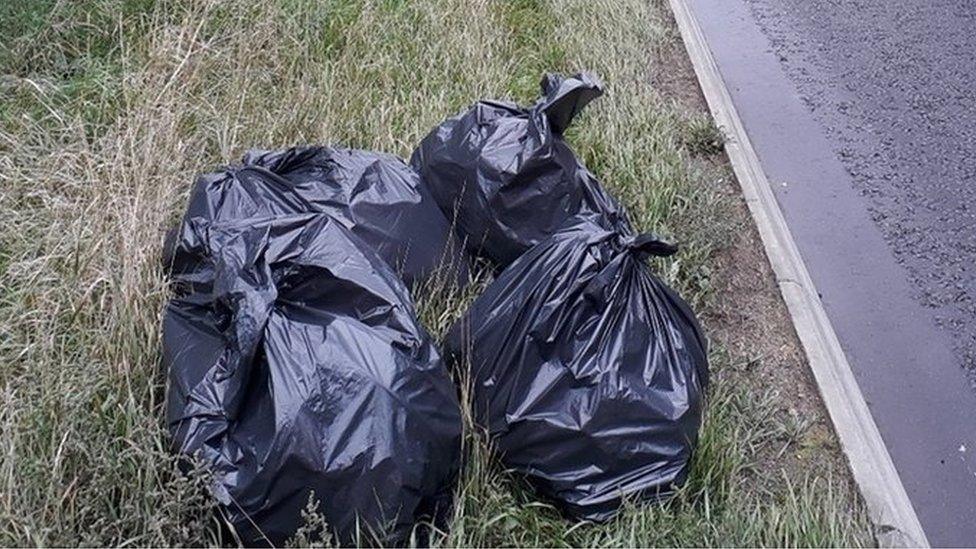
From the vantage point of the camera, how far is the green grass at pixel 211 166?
245cm

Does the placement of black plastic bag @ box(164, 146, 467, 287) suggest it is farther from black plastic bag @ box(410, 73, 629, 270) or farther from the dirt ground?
the dirt ground

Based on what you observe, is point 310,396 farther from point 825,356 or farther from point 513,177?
point 825,356

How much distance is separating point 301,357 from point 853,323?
7.64 ft

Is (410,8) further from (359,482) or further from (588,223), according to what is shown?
(359,482)

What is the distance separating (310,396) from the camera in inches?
91.7

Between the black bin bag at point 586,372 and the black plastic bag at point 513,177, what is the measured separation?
1.57 feet

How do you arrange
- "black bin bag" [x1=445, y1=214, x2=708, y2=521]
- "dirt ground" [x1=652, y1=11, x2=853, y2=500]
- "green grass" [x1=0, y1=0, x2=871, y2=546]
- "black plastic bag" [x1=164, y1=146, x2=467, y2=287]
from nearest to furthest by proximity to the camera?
"green grass" [x1=0, y1=0, x2=871, y2=546] < "black bin bag" [x1=445, y1=214, x2=708, y2=521] < "dirt ground" [x1=652, y1=11, x2=853, y2=500] < "black plastic bag" [x1=164, y1=146, x2=467, y2=287]

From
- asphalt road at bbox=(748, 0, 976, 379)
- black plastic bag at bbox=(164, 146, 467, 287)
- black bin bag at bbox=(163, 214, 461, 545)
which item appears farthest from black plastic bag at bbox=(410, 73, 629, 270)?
asphalt road at bbox=(748, 0, 976, 379)

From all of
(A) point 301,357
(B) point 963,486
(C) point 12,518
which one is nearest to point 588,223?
(A) point 301,357

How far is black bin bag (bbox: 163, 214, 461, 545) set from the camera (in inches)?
89.8

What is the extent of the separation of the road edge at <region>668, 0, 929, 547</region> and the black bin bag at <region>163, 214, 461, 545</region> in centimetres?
123

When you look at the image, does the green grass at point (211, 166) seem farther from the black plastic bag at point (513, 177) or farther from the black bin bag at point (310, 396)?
the black plastic bag at point (513, 177)

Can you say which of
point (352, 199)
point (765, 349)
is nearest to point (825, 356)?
point (765, 349)

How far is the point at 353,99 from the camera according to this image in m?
4.39
